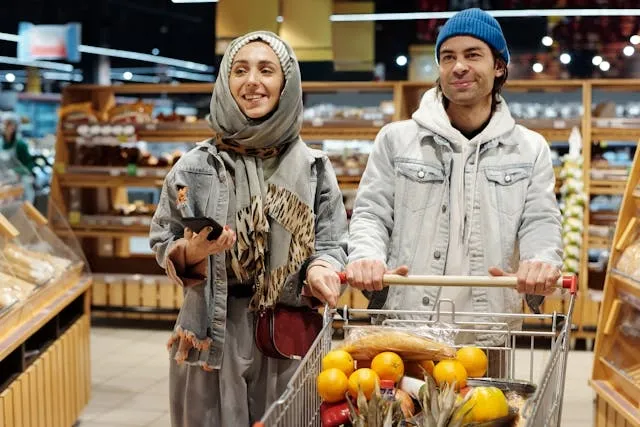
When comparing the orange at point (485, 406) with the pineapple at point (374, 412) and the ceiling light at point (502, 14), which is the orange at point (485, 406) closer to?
the pineapple at point (374, 412)

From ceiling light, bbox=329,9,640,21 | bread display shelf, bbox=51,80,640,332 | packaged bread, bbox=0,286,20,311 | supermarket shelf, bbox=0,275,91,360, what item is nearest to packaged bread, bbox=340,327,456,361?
supermarket shelf, bbox=0,275,91,360

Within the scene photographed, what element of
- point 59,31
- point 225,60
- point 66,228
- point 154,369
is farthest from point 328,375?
point 59,31

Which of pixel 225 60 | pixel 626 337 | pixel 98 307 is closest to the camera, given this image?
pixel 225 60

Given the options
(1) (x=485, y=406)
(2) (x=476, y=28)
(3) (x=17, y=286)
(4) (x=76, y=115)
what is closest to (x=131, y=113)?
(4) (x=76, y=115)

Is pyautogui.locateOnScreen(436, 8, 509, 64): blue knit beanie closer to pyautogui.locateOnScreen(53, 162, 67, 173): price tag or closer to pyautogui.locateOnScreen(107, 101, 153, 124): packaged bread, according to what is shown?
pyautogui.locateOnScreen(107, 101, 153, 124): packaged bread

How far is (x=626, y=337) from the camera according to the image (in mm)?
4215

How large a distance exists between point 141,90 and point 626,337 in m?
4.96

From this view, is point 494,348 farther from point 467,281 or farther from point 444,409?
point 444,409

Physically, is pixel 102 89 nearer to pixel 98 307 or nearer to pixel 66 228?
pixel 98 307

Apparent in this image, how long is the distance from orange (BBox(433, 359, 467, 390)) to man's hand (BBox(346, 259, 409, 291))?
0.26 m

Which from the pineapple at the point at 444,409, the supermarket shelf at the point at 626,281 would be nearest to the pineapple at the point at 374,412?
the pineapple at the point at 444,409

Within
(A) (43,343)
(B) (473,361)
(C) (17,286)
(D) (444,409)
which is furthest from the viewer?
(A) (43,343)

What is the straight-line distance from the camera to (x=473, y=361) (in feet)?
7.21

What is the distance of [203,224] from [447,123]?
0.85 meters
